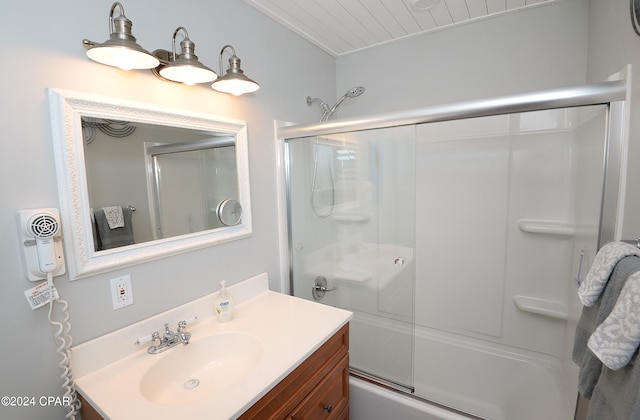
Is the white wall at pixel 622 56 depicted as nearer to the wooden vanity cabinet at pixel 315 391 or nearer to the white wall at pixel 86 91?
the wooden vanity cabinet at pixel 315 391

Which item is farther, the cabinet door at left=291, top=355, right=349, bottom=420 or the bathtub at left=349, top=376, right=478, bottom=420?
the bathtub at left=349, top=376, right=478, bottom=420

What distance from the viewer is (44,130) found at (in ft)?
3.02

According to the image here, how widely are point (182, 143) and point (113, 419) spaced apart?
3.35 feet

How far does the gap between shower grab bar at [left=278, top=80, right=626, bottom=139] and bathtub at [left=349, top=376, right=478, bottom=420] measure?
1439 mm

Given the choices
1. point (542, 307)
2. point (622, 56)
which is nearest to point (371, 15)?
point (622, 56)

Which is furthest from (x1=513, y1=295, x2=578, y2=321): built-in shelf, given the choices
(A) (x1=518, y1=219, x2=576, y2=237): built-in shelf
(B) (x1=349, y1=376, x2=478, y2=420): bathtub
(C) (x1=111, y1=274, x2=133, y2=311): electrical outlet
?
(C) (x1=111, y1=274, x2=133, y2=311): electrical outlet

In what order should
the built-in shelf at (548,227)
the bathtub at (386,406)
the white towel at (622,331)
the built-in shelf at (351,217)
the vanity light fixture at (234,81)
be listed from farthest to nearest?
1. the built-in shelf at (351,217)
2. the built-in shelf at (548,227)
3. the bathtub at (386,406)
4. the vanity light fixture at (234,81)
5. the white towel at (622,331)

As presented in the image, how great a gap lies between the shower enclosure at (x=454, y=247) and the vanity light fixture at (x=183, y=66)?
0.68 meters

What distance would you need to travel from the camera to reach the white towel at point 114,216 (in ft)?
3.52

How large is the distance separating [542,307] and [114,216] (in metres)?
2.45

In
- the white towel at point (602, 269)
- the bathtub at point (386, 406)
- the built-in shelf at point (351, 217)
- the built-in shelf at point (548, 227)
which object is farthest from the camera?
the built-in shelf at point (351, 217)

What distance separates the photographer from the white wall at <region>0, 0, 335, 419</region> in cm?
86

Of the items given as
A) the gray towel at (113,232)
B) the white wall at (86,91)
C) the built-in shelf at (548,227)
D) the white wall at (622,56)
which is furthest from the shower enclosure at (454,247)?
the gray towel at (113,232)

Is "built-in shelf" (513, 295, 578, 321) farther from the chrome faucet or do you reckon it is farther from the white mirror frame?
the white mirror frame
